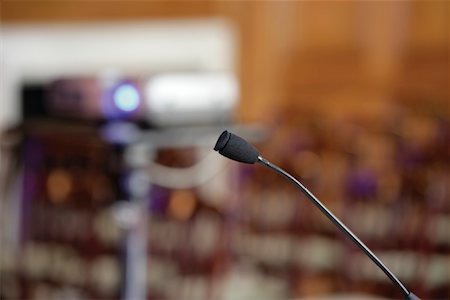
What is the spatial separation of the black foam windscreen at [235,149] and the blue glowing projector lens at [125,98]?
60.0 inches

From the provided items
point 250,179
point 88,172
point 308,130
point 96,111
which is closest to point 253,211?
point 250,179

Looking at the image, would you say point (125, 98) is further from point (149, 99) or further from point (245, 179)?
point (245, 179)

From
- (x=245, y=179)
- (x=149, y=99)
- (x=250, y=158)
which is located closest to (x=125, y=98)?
(x=149, y=99)

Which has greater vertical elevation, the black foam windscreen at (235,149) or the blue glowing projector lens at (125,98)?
the black foam windscreen at (235,149)

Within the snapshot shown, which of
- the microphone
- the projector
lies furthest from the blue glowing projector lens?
the microphone

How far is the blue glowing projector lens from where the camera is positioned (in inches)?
107

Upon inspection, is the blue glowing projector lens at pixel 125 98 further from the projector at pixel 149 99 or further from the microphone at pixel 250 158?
the microphone at pixel 250 158

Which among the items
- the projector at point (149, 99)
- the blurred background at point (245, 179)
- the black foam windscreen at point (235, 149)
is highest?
the black foam windscreen at point (235, 149)

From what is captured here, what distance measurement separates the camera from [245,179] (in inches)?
148

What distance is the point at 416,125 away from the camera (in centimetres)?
500

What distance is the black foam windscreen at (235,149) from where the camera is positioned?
1212 millimetres

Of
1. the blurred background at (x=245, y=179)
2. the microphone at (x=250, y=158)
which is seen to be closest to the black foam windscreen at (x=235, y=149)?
the microphone at (x=250, y=158)

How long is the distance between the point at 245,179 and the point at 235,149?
2.54 meters

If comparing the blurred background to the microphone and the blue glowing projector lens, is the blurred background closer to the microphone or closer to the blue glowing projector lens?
the blue glowing projector lens
